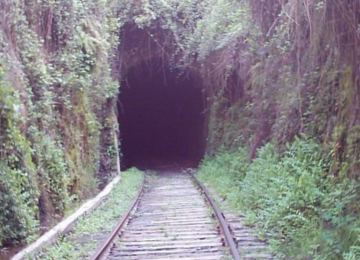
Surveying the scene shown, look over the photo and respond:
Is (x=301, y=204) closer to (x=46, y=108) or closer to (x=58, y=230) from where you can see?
(x=58, y=230)

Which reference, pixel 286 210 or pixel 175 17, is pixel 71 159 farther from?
pixel 175 17

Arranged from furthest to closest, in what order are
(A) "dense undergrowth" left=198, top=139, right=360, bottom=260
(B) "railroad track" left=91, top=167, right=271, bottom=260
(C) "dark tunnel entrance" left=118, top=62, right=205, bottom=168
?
(C) "dark tunnel entrance" left=118, top=62, right=205, bottom=168 → (B) "railroad track" left=91, top=167, right=271, bottom=260 → (A) "dense undergrowth" left=198, top=139, right=360, bottom=260

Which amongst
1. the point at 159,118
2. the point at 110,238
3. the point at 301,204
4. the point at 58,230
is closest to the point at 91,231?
→ the point at 58,230

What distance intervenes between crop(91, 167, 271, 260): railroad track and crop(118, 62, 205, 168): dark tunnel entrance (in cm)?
1435

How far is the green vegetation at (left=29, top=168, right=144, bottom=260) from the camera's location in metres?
7.18

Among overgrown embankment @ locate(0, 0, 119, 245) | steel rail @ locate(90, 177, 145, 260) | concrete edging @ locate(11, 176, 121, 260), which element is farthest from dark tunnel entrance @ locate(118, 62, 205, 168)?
steel rail @ locate(90, 177, 145, 260)

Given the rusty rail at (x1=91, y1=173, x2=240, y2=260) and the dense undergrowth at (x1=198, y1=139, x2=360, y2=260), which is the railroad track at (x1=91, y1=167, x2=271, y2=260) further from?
the dense undergrowth at (x1=198, y1=139, x2=360, y2=260)

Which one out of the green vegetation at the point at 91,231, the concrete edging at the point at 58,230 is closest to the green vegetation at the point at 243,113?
the concrete edging at the point at 58,230

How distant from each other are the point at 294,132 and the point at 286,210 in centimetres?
280

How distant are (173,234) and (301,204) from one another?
2.09 m

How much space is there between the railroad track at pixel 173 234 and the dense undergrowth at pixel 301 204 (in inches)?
21.5

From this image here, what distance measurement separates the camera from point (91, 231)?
8.98 meters

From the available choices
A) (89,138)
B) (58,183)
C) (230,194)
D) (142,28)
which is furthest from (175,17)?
(58,183)

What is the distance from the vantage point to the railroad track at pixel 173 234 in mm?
6961
